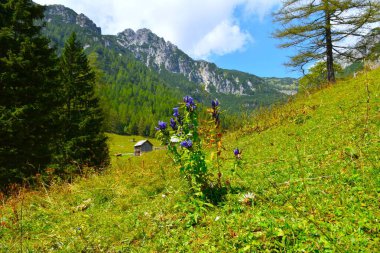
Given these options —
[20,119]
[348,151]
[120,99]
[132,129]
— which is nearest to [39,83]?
[20,119]

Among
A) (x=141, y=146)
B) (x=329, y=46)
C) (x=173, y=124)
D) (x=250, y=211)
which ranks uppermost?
(x=329, y=46)

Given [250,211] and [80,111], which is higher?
[80,111]

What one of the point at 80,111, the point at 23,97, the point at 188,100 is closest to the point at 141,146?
the point at 80,111

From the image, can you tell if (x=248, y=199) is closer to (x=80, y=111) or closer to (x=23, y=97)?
(x=23, y=97)

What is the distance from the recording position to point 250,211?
3.94m

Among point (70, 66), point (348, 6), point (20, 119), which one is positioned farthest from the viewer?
point (70, 66)

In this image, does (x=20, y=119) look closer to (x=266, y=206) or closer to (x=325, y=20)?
(x=266, y=206)

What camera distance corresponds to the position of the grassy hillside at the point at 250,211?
10.0ft

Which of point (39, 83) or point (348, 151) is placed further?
point (39, 83)

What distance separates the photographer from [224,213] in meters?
4.13

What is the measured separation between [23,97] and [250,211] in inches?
542

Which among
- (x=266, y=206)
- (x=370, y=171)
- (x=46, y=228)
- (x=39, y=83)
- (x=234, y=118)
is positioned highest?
(x=39, y=83)

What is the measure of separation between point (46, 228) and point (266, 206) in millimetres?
4669

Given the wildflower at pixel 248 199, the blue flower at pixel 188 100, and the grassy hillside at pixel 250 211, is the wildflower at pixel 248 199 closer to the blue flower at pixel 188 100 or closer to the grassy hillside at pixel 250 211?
the grassy hillside at pixel 250 211
